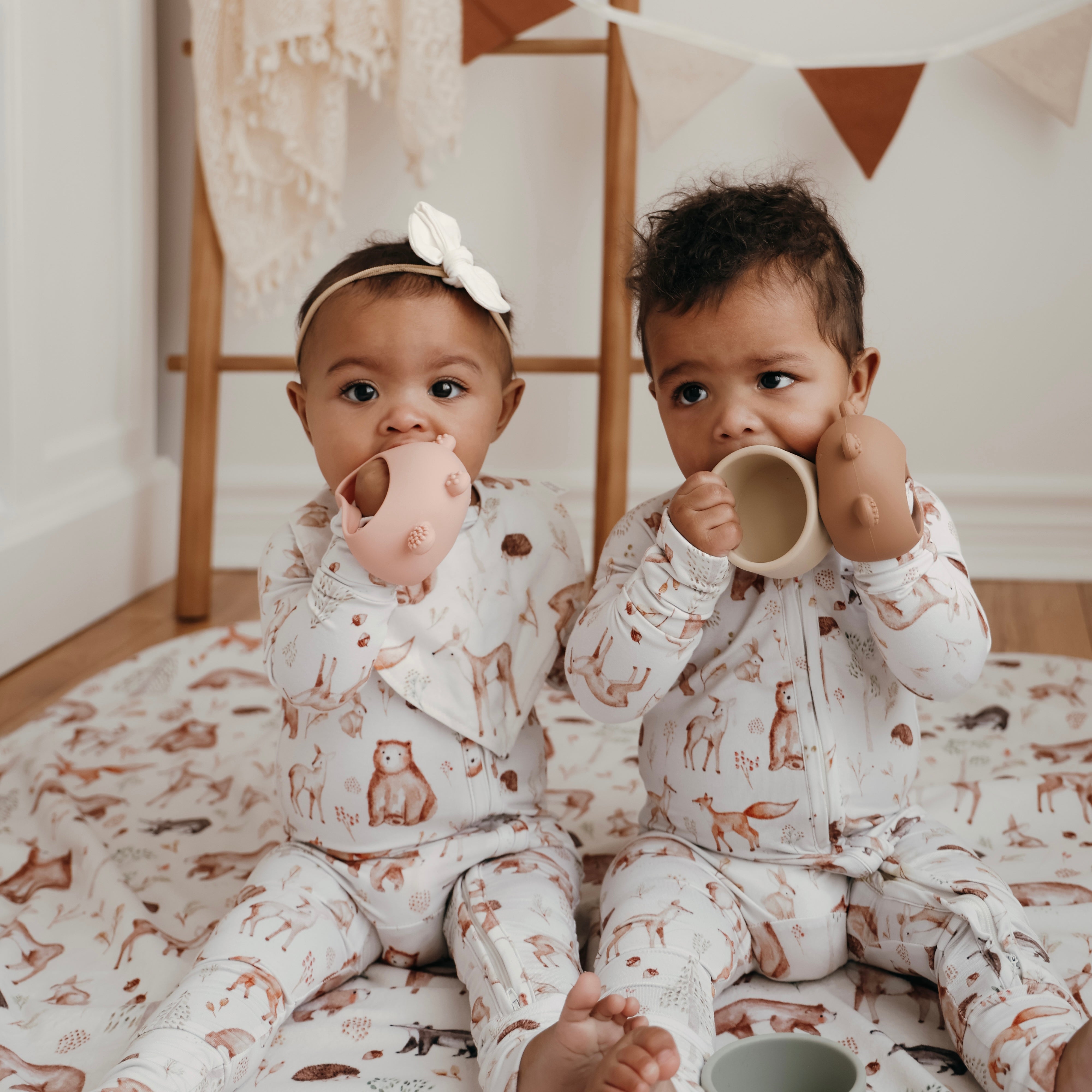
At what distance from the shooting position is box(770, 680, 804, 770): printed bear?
0.82m

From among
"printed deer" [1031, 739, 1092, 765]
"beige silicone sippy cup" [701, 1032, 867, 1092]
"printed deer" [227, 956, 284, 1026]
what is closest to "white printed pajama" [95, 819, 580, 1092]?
"printed deer" [227, 956, 284, 1026]

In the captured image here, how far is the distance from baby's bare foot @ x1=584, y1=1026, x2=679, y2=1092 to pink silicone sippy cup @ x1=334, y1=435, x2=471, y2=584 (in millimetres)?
323

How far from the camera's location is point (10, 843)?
105 cm

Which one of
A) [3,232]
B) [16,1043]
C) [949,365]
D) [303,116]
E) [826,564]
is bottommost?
[16,1043]

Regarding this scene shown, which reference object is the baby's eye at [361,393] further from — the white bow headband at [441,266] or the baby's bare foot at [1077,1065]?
the baby's bare foot at [1077,1065]

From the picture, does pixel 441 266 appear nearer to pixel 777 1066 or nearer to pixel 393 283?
pixel 393 283

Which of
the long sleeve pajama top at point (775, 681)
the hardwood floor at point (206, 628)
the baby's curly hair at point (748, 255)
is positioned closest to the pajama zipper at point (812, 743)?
the long sleeve pajama top at point (775, 681)

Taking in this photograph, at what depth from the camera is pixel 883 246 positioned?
191 cm

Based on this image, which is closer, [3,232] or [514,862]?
[514,862]

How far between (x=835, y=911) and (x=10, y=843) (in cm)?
73

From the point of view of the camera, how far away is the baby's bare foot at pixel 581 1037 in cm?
62

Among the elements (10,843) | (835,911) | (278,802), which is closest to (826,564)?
(835,911)

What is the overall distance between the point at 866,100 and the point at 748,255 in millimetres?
1089

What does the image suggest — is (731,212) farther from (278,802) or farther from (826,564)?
(278,802)
